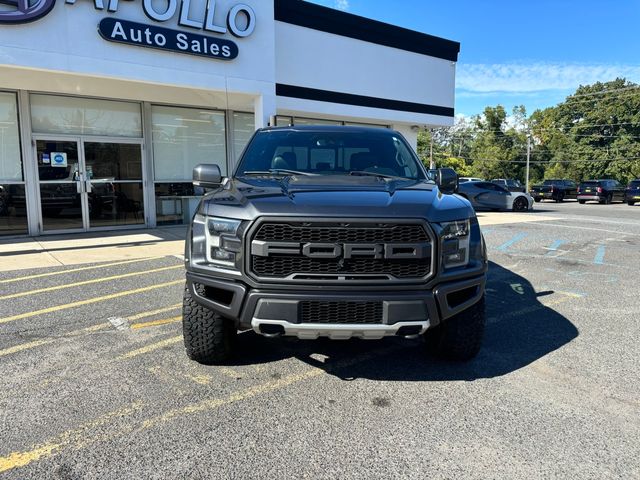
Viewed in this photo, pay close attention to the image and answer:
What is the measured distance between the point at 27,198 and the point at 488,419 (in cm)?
1127

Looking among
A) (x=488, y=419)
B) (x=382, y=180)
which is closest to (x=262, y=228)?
(x=382, y=180)

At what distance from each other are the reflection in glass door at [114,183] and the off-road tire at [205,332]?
948cm

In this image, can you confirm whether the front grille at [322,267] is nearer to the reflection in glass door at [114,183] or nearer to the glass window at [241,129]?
the reflection in glass door at [114,183]

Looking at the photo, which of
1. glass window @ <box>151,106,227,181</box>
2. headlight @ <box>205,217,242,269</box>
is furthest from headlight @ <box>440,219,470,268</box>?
glass window @ <box>151,106,227,181</box>

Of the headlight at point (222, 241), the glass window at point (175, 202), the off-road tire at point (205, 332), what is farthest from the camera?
the glass window at point (175, 202)

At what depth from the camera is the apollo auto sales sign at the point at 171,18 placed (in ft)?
28.0

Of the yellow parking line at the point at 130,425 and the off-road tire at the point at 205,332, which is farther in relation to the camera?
the off-road tire at the point at 205,332

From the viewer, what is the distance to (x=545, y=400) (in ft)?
10.2

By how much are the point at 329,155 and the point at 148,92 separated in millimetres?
8622

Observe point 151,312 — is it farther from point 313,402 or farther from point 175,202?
point 175,202

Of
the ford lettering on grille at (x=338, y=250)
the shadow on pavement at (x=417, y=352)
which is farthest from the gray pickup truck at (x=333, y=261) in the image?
the shadow on pavement at (x=417, y=352)

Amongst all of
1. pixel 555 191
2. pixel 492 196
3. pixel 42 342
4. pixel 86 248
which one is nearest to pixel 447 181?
pixel 42 342

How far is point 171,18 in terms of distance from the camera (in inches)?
398

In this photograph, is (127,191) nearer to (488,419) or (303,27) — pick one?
(303,27)
